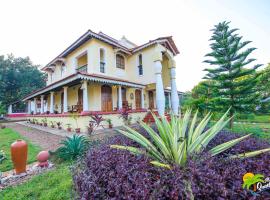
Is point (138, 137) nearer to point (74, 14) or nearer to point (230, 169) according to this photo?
point (230, 169)

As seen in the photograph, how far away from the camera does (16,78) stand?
30938mm

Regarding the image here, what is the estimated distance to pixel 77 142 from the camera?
5012mm

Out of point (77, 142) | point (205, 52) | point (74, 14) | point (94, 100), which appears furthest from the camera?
→ point (94, 100)

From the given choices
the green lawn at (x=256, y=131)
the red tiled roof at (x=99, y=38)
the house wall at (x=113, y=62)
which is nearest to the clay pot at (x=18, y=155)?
→ the green lawn at (x=256, y=131)

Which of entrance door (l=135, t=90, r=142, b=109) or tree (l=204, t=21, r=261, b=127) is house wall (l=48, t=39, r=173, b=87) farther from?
tree (l=204, t=21, r=261, b=127)

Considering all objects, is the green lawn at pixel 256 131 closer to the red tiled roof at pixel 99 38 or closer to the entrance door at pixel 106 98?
the red tiled roof at pixel 99 38

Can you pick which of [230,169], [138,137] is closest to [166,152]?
[138,137]

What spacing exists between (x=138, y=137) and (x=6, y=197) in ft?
9.70

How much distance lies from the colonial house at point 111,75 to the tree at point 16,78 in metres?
18.1

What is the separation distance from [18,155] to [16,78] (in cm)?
3448

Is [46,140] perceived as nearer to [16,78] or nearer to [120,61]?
[120,61]

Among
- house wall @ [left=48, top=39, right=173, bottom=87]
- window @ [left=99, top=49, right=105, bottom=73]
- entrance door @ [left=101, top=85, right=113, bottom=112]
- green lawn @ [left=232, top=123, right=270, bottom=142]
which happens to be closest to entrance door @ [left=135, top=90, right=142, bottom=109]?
house wall @ [left=48, top=39, right=173, bottom=87]

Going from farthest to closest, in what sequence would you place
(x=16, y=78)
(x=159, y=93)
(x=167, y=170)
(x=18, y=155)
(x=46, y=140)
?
1. (x=16, y=78)
2. (x=159, y=93)
3. (x=46, y=140)
4. (x=18, y=155)
5. (x=167, y=170)

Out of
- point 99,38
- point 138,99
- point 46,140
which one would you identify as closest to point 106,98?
point 138,99
